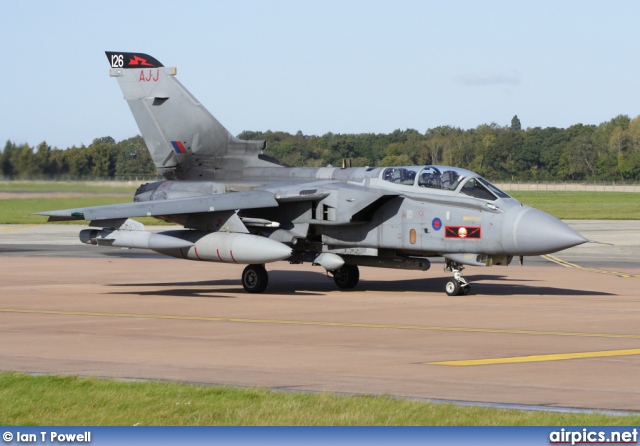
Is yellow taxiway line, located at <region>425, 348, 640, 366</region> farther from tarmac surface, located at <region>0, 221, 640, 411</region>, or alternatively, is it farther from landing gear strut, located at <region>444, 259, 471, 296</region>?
landing gear strut, located at <region>444, 259, 471, 296</region>

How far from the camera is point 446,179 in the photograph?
21.1 meters

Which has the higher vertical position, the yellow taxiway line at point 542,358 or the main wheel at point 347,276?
the yellow taxiway line at point 542,358

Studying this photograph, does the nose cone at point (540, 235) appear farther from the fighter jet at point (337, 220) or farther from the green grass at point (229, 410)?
the green grass at point (229, 410)

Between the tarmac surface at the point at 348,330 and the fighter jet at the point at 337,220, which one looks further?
the fighter jet at the point at 337,220

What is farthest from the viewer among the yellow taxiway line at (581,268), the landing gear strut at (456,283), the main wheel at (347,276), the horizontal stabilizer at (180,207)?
the yellow taxiway line at (581,268)

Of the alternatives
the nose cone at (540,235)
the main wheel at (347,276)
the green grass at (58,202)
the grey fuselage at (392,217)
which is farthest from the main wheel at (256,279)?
the green grass at (58,202)

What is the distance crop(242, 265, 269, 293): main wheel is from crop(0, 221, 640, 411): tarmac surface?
1.22 feet

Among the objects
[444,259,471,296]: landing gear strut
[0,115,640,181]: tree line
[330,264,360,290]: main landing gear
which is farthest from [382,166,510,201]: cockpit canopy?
[0,115,640,181]: tree line

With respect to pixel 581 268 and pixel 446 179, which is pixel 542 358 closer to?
pixel 446 179

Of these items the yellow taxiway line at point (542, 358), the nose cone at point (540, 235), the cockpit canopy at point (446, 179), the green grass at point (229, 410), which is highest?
the cockpit canopy at point (446, 179)

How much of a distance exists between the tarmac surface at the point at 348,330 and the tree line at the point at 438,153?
8.92m

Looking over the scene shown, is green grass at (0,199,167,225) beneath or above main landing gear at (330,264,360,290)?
above

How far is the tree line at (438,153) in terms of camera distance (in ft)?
123
